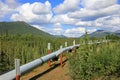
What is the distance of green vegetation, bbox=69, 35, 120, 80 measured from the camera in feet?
34.5

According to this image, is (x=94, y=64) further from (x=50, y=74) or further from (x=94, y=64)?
(x=50, y=74)

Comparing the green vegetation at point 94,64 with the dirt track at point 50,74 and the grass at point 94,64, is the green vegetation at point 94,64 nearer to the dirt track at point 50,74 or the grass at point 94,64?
the grass at point 94,64

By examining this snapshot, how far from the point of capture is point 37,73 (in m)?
13.3

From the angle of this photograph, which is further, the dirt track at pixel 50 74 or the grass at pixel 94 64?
the dirt track at pixel 50 74

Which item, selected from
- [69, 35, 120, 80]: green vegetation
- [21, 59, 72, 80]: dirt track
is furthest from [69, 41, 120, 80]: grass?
[21, 59, 72, 80]: dirt track

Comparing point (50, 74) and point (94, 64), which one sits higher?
point (94, 64)

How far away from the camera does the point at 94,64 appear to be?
11.3m

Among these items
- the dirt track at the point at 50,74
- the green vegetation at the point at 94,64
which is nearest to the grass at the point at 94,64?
the green vegetation at the point at 94,64

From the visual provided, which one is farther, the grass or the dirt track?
the dirt track

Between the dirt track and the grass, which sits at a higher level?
the grass

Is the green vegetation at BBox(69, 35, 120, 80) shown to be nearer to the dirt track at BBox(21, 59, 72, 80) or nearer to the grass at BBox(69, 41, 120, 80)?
the grass at BBox(69, 41, 120, 80)

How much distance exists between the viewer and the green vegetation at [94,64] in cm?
1051

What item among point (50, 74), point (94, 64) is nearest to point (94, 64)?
point (94, 64)

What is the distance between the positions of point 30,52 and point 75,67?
1148 centimetres
